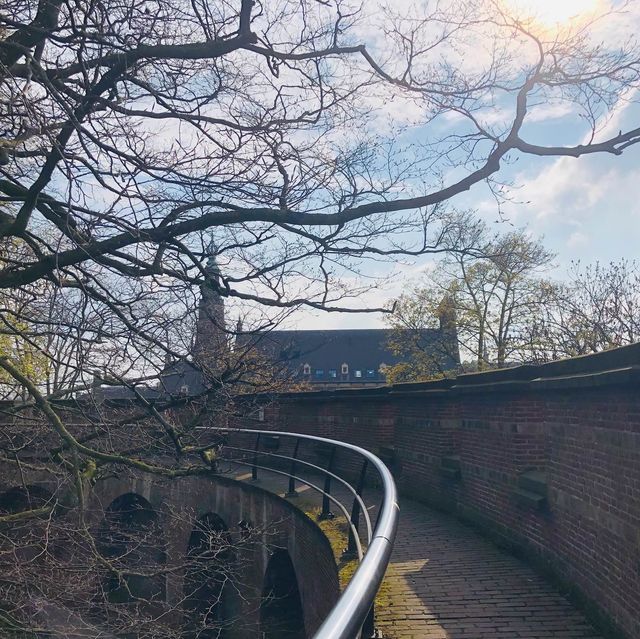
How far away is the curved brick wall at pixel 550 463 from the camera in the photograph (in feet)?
13.6

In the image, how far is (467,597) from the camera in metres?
4.86

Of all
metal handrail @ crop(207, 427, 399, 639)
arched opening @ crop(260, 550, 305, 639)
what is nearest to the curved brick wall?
metal handrail @ crop(207, 427, 399, 639)

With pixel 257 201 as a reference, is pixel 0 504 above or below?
below

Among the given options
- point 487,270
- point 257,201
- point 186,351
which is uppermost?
point 487,270

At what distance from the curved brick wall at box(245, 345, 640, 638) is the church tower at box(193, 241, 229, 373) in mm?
2626

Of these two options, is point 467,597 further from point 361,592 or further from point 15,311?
point 15,311

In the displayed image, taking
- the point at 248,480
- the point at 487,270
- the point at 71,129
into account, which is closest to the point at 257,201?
the point at 71,129

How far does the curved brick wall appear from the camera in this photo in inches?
163

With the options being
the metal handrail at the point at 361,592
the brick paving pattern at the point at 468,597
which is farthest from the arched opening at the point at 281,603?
the metal handrail at the point at 361,592

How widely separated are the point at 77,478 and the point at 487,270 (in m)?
26.6

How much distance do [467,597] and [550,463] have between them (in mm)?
1340

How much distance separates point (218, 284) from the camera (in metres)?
6.85

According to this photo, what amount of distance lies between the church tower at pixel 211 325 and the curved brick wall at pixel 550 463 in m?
2.63

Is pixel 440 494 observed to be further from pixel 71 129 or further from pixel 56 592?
pixel 71 129
